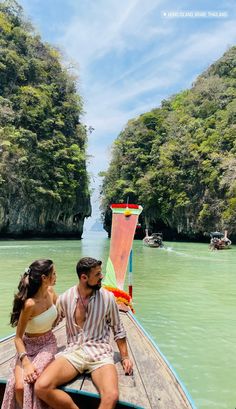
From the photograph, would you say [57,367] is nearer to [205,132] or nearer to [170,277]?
[170,277]

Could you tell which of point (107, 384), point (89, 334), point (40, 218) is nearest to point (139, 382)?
point (107, 384)

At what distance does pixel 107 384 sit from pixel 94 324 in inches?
16.0

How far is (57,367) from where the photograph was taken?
2.17 m

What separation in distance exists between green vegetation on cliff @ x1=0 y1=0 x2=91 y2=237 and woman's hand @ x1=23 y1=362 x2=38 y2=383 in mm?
25398

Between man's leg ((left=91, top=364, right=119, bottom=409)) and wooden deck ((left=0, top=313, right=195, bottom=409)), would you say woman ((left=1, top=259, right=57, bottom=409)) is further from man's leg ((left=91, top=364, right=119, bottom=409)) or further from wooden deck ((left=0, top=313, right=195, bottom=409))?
man's leg ((left=91, top=364, right=119, bottom=409))

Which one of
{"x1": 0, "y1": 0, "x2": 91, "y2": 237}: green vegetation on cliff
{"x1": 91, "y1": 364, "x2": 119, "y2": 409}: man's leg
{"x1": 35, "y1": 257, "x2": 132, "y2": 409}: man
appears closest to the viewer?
{"x1": 91, "y1": 364, "x2": 119, "y2": 409}: man's leg

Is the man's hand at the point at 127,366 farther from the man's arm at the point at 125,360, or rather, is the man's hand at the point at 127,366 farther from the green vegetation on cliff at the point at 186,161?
the green vegetation on cliff at the point at 186,161

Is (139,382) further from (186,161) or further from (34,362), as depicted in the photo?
(186,161)

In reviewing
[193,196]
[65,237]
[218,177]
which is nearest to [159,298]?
[218,177]

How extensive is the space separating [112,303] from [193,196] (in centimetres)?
2868

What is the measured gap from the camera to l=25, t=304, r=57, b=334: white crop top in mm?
2366

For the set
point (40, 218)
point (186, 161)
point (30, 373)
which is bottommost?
point (30, 373)

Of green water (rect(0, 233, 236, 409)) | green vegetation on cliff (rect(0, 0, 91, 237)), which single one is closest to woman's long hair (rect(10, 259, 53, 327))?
green water (rect(0, 233, 236, 409))

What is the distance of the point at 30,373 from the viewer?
2139 mm
